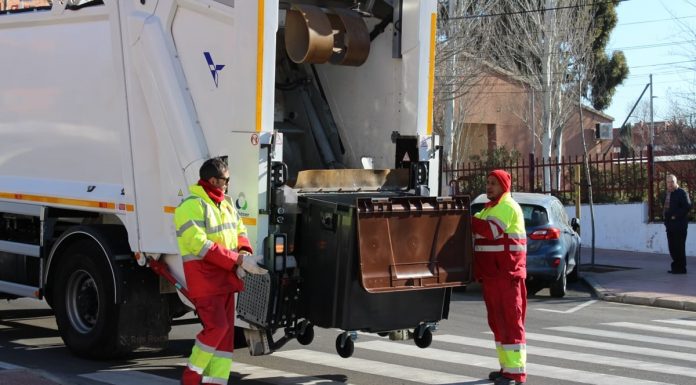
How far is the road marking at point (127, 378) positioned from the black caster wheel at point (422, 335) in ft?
6.26

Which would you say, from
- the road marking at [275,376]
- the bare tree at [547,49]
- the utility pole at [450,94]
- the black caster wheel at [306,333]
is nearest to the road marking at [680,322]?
the road marking at [275,376]

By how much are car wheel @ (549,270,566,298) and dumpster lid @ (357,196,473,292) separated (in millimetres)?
7132

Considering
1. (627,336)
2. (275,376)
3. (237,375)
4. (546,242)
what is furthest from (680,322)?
(237,375)

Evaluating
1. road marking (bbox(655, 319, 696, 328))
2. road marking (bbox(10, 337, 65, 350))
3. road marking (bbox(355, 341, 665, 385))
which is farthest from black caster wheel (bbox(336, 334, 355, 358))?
road marking (bbox(655, 319, 696, 328))

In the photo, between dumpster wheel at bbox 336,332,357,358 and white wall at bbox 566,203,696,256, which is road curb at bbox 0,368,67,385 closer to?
dumpster wheel at bbox 336,332,357,358

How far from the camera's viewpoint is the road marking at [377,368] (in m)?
8.35

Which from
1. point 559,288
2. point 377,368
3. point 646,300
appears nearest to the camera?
point 377,368

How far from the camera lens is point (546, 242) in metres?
14.4

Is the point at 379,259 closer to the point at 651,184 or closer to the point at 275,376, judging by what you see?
the point at 275,376

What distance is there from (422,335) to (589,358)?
7.48ft

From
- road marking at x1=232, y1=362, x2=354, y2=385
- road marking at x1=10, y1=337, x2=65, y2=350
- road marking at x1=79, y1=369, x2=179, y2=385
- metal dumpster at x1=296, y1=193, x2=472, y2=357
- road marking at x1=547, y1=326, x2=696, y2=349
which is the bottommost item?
road marking at x1=547, y1=326, x2=696, y2=349

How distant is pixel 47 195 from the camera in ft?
30.7

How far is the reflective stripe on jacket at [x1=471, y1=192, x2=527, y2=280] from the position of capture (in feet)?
26.3

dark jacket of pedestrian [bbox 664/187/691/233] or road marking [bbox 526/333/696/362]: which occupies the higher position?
dark jacket of pedestrian [bbox 664/187/691/233]
